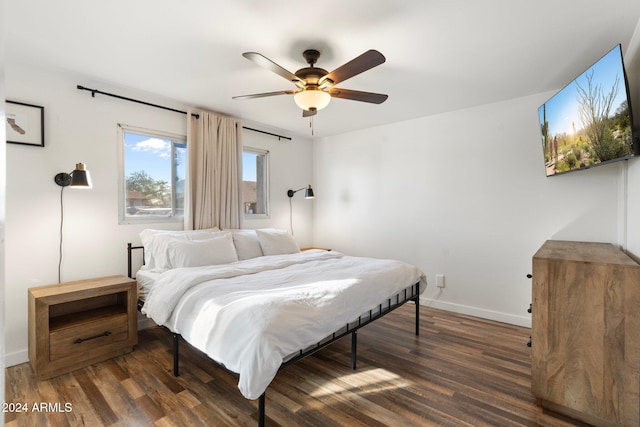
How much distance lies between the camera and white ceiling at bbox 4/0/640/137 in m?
1.83

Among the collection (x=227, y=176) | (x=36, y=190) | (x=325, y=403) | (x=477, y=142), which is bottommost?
(x=325, y=403)

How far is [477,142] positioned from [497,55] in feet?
4.34

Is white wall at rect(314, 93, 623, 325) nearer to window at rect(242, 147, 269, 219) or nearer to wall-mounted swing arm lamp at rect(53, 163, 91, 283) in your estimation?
window at rect(242, 147, 269, 219)

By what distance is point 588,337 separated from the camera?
1.77 meters

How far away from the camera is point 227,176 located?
12.3 ft

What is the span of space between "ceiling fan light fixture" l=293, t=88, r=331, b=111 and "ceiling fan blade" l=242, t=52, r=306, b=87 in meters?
0.08

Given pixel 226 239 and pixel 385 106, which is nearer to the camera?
pixel 226 239

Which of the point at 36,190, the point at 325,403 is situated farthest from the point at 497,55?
the point at 36,190

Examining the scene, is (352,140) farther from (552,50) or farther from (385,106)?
(552,50)

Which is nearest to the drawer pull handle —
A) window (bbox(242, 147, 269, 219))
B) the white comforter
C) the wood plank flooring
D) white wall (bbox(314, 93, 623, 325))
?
the wood plank flooring

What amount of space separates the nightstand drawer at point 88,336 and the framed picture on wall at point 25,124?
157 cm

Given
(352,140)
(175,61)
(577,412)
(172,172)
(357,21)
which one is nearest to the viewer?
(577,412)

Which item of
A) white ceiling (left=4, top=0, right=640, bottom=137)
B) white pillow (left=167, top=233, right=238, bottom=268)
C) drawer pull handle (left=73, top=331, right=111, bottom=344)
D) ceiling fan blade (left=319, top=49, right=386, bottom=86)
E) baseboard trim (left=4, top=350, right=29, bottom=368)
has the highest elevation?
white ceiling (left=4, top=0, right=640, bottom=137)

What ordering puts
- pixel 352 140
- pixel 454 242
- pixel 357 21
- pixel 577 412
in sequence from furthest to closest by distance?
1. pixel 352 140
2. pixel 454 242
3. pixel 357 21
4. pixel 577 412
